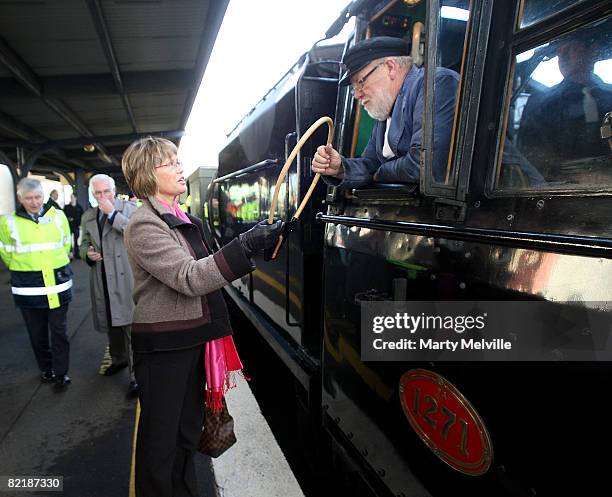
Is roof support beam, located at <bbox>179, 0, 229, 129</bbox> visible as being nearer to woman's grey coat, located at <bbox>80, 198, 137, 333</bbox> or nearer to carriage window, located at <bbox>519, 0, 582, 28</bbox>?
woman's grey coat, located at <bbox>80, 198, 137, 333</bbox>

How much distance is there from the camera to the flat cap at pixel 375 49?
1721 millimetres

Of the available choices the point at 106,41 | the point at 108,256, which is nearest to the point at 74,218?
the point at 106,41

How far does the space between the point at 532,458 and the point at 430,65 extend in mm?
1119

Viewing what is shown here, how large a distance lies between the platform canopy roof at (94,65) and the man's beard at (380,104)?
4.79 meters

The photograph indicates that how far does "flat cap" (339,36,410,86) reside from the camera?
1.72 metres

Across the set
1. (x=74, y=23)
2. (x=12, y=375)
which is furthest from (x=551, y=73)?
(x=74, y=23)

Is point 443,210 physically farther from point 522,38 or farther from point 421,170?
point 522,38

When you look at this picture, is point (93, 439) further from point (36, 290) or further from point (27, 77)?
point (27, 77)

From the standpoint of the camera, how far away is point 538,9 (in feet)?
3.79

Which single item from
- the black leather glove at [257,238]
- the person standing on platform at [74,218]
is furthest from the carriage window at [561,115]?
the person standing on platform at [74,218]

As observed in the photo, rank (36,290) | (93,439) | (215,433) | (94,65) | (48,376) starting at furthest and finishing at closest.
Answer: (94,65), (48,376), (36,290), (93,439), (215,433)

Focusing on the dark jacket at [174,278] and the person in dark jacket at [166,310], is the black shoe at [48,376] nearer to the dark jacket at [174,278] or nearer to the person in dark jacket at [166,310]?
the person in dark jacket at [166,310]

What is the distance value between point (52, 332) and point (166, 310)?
8.68ft

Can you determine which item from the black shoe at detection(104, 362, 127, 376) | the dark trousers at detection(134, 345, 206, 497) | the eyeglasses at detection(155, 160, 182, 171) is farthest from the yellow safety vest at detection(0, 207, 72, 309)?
the eyeglasses at detection(155, 160, 182, 171)
